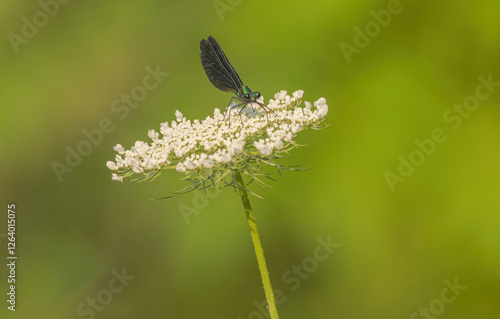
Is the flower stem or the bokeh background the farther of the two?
the bokeh background

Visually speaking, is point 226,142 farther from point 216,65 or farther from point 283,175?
point 283,175

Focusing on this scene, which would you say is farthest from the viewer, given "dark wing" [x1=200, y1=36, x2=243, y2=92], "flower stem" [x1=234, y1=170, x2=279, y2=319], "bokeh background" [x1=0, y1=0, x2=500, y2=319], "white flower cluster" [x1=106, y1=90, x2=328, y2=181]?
"bokeh background" [x1=0, y1=0, x2=500, y2=319]

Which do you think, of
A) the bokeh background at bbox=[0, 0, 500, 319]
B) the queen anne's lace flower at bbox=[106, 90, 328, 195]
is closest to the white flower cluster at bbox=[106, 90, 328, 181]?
the queen anne's lace flower at bbox=[106, 90, 328, 195]

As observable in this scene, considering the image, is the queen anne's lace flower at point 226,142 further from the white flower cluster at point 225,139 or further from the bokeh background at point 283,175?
the bokeh background at point 283,175

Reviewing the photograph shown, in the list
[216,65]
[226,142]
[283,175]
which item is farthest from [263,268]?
[283,175]

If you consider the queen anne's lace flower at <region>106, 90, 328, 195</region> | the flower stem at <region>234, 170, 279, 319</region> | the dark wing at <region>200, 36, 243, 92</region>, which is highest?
the dark wing at <region>200, 36, 243, 92</region>

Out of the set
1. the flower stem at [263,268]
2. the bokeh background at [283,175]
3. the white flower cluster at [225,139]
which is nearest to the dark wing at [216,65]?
the white flower cluster at [225,139]

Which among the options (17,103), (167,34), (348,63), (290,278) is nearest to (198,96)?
(167,34)

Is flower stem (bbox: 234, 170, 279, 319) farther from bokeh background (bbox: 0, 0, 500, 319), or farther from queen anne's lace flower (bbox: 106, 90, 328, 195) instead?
bokeh background (bbox: 0, 0, 500, 319)
